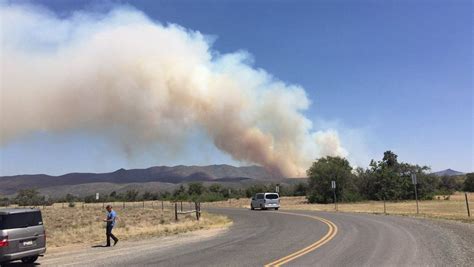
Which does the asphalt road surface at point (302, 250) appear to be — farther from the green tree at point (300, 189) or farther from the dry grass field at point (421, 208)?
the green tree at point (300, 189)

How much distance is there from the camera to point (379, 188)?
72.6 m

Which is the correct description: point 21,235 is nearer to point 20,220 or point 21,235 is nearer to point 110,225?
point 20,220

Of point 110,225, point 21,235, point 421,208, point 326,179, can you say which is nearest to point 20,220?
point 21,235

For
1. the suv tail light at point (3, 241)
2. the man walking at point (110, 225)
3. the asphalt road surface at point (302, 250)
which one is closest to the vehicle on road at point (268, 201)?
the asphalt road surface at point (302, 250)

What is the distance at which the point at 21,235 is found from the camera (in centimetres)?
1391

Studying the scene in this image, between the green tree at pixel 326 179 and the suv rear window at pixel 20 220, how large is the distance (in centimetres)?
5872

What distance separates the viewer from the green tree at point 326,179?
2778 inches

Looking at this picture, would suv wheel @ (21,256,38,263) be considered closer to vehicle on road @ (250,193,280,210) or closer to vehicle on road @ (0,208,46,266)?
vehicle on road @ (0,208,46,266)

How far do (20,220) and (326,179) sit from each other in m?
60.0

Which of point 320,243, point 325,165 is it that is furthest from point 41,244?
point 325,165

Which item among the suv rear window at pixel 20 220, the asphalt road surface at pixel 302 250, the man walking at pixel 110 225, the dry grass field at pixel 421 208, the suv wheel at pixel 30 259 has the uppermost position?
the suv rear window at pixel 20 220

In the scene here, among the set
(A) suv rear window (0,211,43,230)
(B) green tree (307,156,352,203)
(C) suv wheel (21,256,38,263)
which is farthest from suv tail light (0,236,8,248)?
(B) green tree (307,156,352,203)

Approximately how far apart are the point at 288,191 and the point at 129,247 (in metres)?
90.2

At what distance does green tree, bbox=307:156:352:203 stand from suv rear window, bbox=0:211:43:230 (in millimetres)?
58715
